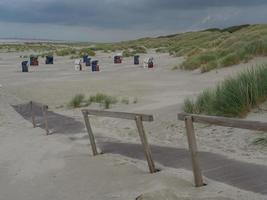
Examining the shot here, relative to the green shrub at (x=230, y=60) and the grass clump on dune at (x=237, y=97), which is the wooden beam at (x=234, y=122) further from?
the green shrub at (x=230, y=60)

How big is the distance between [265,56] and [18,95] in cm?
1083

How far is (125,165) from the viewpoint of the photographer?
8617 mm

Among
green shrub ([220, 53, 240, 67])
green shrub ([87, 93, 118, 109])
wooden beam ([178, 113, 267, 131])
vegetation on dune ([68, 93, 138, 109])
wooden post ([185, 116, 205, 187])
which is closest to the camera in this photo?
wooden beam ([178, 113, 267, 131])

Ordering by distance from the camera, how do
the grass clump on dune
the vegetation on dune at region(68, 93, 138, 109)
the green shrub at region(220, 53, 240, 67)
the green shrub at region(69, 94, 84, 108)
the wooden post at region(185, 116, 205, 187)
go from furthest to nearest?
the green shrub at region(220, 53, 240, 67) → the green shrub at region(69, 94, 84, 108) → the vegetation on dune at region(68, 93, 138, 109) → the grass clump on dune → the wooden post at region(185, 116, 205, 187)

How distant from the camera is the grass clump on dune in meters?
11.2

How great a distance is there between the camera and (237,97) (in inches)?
450

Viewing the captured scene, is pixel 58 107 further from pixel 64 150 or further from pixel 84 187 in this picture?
pixel 84 187

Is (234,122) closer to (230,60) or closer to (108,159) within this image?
(108,159)

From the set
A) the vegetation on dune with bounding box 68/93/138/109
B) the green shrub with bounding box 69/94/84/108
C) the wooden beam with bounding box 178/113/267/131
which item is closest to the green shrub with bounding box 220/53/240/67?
the vegetation on dune with bounding box 68/93/138/109

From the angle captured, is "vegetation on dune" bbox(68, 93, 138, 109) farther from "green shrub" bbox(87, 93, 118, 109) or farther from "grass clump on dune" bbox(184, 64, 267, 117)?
"grass clump on dune" bbox(184, 64, 267, 117)

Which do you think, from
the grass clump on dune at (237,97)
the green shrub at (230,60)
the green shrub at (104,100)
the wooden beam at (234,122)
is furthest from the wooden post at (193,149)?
the green shrub at (230,60)

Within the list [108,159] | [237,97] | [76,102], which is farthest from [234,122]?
[76,102]

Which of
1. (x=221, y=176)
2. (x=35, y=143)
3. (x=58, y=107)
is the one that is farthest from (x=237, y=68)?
(x=221, y=176)

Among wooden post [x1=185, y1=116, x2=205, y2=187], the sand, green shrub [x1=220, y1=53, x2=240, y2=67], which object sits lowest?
the sand
